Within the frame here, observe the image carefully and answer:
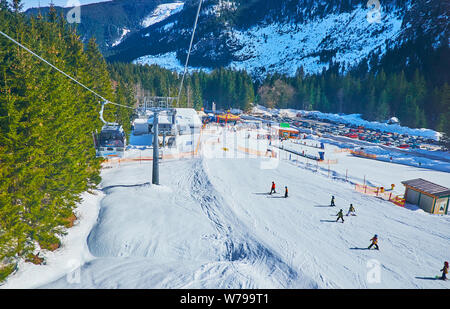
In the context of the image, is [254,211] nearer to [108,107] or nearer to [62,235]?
[62,235]

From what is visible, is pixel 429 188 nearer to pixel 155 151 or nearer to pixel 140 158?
pixel 155 151

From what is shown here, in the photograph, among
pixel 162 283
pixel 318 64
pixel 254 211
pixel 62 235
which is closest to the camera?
pixel 162 283

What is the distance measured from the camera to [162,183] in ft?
80.3

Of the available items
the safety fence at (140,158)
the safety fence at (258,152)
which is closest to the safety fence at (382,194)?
the safety fence at (258,152)

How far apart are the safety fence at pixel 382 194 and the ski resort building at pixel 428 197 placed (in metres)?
0.86

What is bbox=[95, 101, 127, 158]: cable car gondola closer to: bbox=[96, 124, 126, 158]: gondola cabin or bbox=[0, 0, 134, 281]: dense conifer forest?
bbox=[96, 124, 126, 158]: gondola cabin

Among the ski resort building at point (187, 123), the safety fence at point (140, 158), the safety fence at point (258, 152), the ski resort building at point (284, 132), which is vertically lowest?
the safety fence at point (140, 158)

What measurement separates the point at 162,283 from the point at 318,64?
200 metres

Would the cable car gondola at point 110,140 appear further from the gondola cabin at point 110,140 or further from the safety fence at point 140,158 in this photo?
the safety fence at point 140,158

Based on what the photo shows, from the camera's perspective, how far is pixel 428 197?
21062mm

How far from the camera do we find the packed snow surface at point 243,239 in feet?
38.1

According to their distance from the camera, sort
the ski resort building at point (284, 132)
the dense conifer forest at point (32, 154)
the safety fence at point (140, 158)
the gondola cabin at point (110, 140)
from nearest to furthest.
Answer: the dense conifer forest at point (32, 154), the gondola cabin at point (110, 140), the safety fence at point (140, 158), the ski resort building at point (284, 132)

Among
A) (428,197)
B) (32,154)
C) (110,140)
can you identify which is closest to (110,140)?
(110,140)
